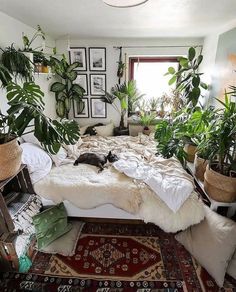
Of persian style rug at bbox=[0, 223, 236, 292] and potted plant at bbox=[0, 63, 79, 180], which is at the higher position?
potted plant at bbox=[0, 63, 79, 180]

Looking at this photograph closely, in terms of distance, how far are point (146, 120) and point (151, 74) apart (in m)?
0.94

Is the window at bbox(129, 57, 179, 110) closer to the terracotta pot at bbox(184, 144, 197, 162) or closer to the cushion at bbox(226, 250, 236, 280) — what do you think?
the terracotta pot at bbox(184, 144, 197, 162)

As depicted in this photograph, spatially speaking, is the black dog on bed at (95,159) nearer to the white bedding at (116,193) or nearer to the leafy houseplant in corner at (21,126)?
the white bedding at (116,193)

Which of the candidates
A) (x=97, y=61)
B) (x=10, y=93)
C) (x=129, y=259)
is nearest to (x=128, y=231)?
(x=129, y=259)

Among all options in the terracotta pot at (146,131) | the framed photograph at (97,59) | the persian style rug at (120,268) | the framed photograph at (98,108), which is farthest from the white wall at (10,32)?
the terracotta pot at (146,131)

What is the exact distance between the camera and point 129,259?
170 centimetres

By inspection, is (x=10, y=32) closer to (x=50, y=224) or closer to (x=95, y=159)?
(x=95, y=159)

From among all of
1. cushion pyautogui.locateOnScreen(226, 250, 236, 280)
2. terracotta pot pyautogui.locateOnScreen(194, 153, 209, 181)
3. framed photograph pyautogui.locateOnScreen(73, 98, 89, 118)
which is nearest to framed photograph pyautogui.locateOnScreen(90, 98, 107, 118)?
framed photograph pyautogui.locateOnScreen(73, 98, 89, 118)

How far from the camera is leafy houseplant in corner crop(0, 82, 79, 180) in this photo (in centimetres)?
120

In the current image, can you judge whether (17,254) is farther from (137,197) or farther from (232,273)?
(232,273)

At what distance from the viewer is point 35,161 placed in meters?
1.90

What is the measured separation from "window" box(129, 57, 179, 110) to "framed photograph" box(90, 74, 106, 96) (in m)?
0.58

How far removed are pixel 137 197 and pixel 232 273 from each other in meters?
0.92

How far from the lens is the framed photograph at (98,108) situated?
380 cm
